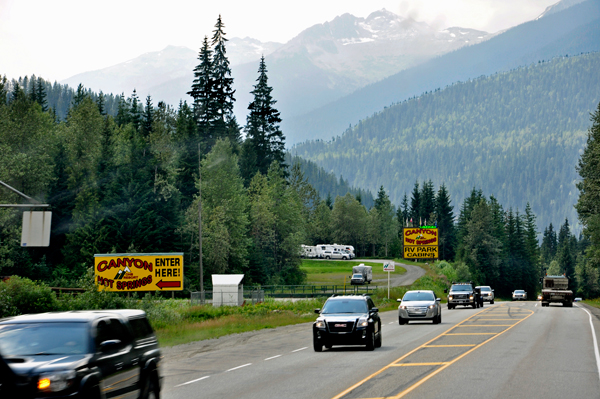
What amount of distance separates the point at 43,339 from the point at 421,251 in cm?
6804

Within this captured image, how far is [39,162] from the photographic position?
7531 centimetres

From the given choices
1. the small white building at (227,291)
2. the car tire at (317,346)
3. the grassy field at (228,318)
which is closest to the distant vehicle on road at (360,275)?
the grassy field at (228,318)

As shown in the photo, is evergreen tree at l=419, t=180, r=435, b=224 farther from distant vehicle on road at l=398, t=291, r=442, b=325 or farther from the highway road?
the highway road

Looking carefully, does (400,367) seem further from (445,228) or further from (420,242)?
(445,228)

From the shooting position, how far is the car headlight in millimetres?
7848

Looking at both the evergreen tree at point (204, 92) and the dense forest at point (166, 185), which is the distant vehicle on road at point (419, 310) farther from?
the evergreen tree at point (204, 92)

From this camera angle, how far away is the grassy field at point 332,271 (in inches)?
3742

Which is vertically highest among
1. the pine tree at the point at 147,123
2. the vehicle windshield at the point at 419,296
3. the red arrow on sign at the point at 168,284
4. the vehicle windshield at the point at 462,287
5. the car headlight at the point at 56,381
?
the pine tree at the point at 147,123

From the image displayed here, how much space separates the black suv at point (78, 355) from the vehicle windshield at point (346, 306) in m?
11.9

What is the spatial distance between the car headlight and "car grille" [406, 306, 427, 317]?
26850 mm

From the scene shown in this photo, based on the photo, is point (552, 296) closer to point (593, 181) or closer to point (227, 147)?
point (593, 181)

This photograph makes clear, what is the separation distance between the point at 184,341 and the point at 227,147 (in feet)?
199

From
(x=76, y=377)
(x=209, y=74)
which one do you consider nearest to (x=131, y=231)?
(x=209, y=74)

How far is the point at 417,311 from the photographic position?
3328 centimetres
